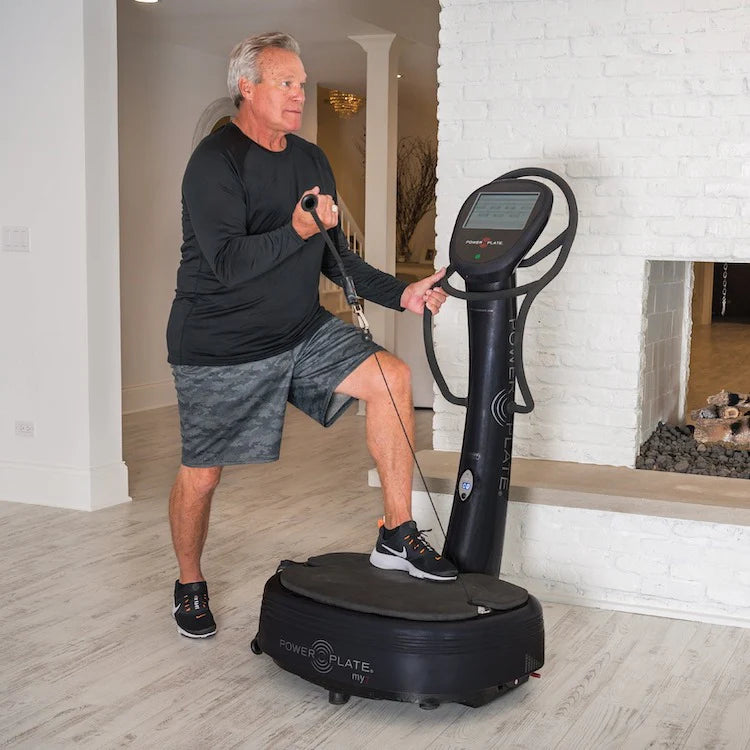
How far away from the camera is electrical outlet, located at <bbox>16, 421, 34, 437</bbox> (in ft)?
14.4

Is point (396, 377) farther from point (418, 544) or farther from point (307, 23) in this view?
point (307, 23)

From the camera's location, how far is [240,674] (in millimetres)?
2625

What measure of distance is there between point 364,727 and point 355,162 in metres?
9.56

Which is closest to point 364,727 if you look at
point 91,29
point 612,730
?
point 612,730

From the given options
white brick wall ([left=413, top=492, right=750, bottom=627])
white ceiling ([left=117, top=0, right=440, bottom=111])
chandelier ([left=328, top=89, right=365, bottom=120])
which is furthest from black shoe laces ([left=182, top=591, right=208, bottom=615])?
chandelier ([left=328, top=89, right=365, bottom=120])

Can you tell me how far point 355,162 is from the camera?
11.4 m

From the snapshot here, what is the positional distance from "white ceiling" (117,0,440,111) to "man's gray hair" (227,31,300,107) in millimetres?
2967

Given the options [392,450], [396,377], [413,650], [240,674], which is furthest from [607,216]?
[240,674]

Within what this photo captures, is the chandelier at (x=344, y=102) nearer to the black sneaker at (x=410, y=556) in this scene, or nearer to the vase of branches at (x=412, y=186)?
the vase of branches at (x=412, y=186)

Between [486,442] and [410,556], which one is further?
[486,442]

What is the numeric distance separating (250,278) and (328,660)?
2.92 ft

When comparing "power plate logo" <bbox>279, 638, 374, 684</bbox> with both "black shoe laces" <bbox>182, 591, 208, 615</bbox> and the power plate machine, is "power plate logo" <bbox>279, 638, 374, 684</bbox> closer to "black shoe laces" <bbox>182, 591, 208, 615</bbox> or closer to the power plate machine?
the power plate machine

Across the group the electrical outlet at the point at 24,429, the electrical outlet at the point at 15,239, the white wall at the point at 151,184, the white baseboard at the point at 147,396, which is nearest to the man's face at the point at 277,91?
the electrical outlet at the point at 15,239

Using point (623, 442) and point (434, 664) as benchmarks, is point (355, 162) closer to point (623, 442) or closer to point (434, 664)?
point (623, 442)
